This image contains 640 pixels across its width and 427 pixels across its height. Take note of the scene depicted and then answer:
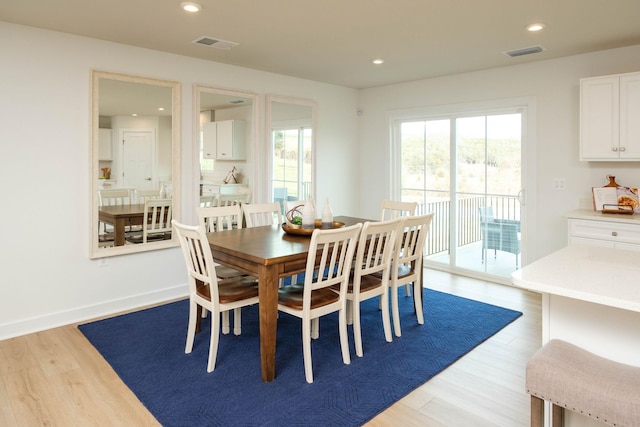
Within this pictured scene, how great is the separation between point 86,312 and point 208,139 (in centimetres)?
201

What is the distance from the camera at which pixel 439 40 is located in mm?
3707

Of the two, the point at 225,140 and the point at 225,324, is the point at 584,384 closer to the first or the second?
the point at 225,324

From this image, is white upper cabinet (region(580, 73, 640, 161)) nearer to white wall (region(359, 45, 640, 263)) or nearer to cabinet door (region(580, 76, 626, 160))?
cabinet door (region(580, 76, 626, 160))

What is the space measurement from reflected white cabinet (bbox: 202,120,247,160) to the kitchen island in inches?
136

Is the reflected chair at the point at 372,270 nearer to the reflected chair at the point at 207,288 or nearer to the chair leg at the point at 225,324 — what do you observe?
the reflected chair at the point at 207,288

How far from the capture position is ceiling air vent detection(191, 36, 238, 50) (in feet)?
12.0

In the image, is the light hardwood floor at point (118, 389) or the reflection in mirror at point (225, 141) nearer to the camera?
the light hardwood floor at point (118, 389)

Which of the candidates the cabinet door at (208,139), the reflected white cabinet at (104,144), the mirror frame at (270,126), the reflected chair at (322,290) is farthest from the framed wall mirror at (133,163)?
the reflected chair at (322,290)

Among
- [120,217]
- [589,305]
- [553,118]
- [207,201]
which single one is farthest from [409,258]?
[120,217]

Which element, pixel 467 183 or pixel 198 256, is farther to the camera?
pixel 467 183

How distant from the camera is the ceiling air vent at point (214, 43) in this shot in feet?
12.0

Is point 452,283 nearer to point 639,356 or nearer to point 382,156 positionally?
point 382,156

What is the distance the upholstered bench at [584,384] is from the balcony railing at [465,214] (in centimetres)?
345

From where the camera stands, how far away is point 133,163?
397 centimetres
